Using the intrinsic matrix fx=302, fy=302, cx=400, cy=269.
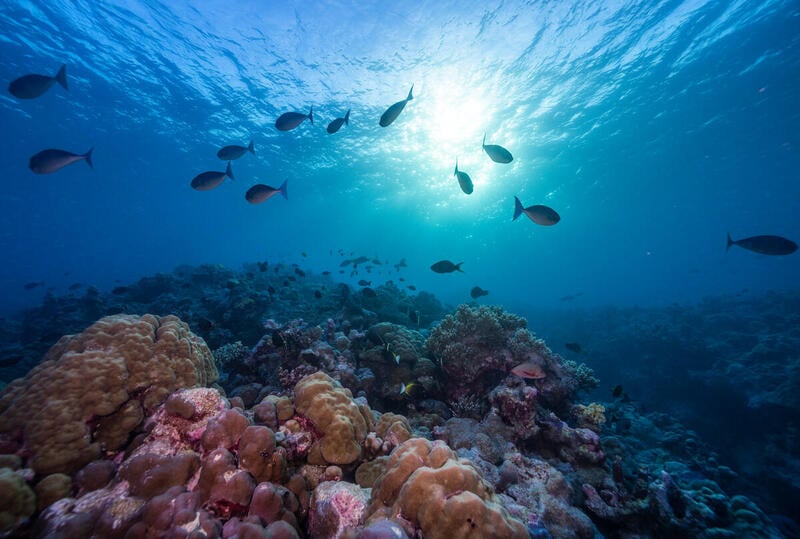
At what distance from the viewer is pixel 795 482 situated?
27.0 ft

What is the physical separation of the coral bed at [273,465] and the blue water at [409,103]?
1562 centimetres

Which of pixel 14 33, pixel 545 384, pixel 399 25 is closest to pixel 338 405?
pixel 545 384

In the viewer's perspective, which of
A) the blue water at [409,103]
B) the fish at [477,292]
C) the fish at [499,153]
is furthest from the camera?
the blue water at [409,103]

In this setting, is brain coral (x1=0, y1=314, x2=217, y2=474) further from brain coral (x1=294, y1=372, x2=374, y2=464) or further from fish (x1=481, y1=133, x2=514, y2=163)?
fish (x1=481, y1=133, x2=514, y2=163)

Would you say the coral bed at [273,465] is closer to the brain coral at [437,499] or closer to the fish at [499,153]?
the brain coral at [437,499]

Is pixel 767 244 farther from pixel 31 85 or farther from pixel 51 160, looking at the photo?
pixel 31 85

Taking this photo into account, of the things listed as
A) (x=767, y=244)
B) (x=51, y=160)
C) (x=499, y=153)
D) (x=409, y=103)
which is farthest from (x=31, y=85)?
(x=409, y=103)

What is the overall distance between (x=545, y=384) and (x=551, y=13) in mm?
15916

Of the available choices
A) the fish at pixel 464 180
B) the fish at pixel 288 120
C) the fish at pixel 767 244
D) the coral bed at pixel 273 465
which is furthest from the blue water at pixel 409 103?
the coral bed at pixel 273 465

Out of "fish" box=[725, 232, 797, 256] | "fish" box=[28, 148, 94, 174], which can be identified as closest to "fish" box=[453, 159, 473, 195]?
"fish" box=[725, 232, 797, 256]

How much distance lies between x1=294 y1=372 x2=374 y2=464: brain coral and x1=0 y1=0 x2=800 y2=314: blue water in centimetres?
1566

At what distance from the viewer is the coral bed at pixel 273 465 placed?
2207 millimetres

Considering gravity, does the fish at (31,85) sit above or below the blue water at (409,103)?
below

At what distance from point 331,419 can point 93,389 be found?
2.39m
